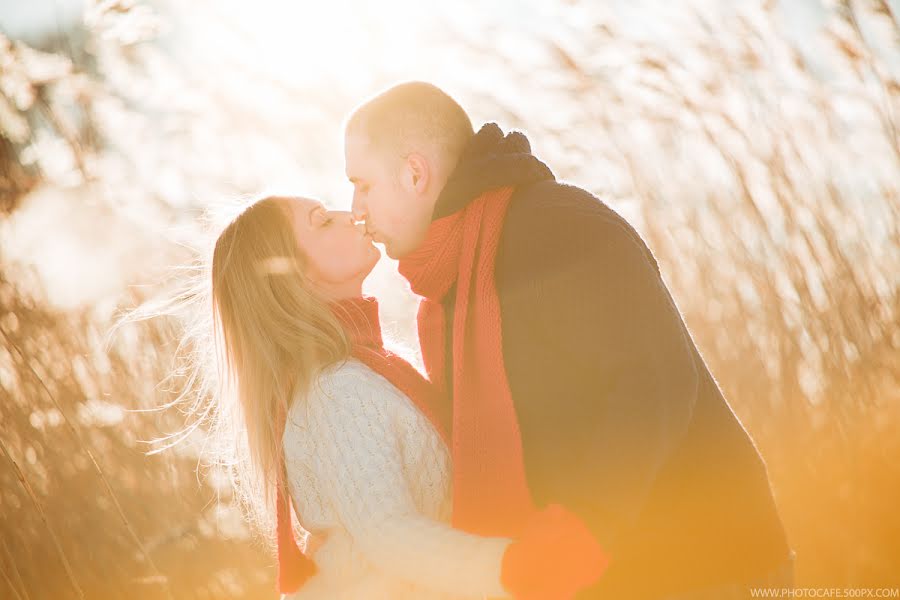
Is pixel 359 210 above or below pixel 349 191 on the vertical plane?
above

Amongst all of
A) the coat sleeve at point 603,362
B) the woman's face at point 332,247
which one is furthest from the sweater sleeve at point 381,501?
the woman's face at point 332,247

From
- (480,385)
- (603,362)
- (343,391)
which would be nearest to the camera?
(603,362)

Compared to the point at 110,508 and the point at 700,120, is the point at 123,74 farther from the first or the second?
the point at 700,120

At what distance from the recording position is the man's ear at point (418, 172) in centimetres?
192

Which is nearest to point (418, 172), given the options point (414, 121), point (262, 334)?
point (414, 121)

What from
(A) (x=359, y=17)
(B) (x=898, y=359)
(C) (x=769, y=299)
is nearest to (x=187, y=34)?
(A) (x=359, y=17)

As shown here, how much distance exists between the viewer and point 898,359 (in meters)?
2.62

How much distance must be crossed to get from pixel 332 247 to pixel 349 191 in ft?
2.72

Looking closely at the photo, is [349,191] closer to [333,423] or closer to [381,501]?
[333,423]

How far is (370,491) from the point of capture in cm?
175

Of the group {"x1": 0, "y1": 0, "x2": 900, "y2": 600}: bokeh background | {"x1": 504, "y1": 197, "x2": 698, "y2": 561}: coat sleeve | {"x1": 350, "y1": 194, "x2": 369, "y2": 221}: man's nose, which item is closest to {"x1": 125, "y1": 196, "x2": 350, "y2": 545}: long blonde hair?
{"x1": 350, "y1": 194, "x2": 369, "y2": 221}: man's nose

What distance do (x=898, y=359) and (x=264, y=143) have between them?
1.85 meters

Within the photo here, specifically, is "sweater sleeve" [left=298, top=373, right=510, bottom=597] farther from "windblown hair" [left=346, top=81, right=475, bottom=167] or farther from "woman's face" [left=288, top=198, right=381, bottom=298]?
"windblown hair" [left=346, top=81, right=475, bottom=167]

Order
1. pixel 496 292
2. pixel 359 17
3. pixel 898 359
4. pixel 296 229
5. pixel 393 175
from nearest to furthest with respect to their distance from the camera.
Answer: pixel 496 292 → pixel 393 175 → pixel 296 229 → pixel 898 359 → pixel 359 17
